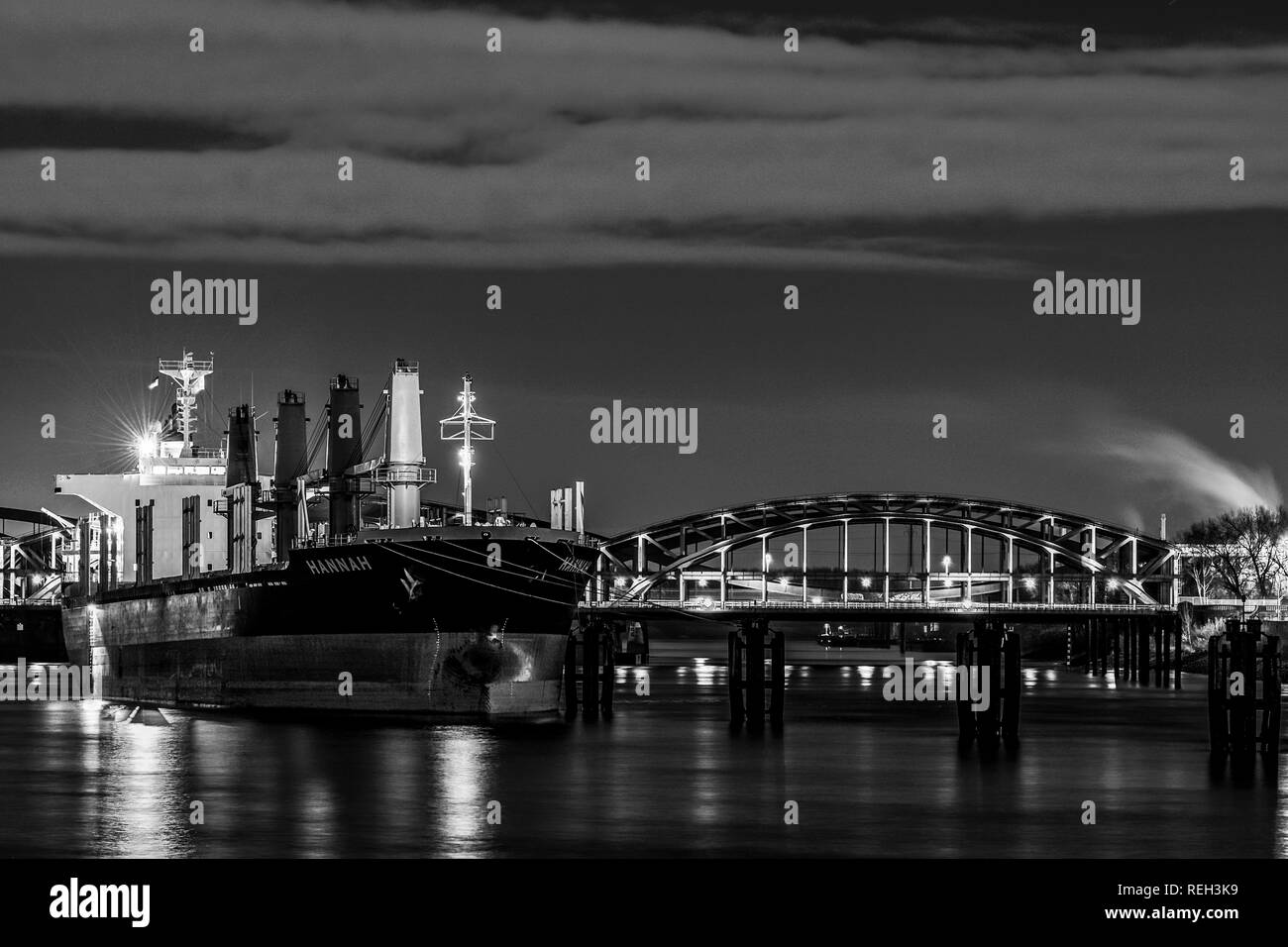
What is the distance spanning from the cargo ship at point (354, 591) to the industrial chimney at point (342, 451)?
0.26 ft

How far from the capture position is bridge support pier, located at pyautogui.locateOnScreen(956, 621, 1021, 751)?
61.5m

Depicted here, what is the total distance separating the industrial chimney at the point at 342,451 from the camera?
70.3 meters

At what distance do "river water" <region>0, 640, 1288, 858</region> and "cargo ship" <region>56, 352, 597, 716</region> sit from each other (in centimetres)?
231

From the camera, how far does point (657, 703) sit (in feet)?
304

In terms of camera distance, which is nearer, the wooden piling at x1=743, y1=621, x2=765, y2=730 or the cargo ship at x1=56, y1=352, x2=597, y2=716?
the cargo ship at x1=56, y1=352, x2=597, y2=716

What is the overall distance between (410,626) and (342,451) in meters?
10.1

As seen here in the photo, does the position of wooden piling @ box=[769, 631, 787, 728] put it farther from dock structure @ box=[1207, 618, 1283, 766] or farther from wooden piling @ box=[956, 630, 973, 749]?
dock structure @ box=[1207, 618, 1283, 766]

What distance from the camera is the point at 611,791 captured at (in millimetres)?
47656

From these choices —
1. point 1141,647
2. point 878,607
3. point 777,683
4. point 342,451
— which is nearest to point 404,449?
point 342,451

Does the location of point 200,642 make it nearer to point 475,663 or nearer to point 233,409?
point 233,409

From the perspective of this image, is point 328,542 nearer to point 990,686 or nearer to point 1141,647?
point 990,686

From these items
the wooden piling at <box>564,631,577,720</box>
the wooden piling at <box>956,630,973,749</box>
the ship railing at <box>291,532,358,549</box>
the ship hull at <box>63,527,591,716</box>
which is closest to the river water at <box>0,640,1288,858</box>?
the wooden piling at <box>956,630,973,749</box>
